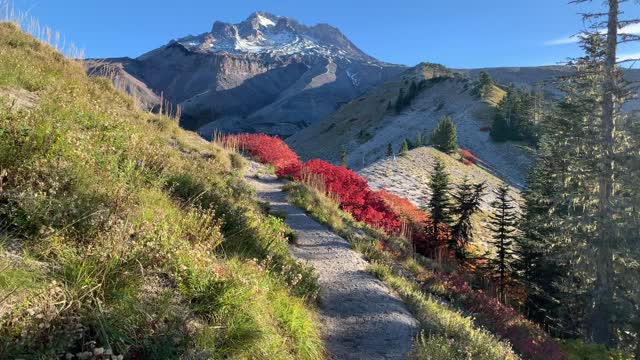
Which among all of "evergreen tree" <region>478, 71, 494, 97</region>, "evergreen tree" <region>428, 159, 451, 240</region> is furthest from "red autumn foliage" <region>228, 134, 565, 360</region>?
"evergreen tree" <region>478, 71, 494, 97</region>

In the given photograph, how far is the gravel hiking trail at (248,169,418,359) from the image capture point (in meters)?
5.14

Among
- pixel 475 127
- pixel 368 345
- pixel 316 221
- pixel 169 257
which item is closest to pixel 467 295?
pixel 316 221

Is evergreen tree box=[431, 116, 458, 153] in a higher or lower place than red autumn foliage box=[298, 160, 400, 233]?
higher

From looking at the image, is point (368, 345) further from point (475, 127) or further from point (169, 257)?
point (475, 127)

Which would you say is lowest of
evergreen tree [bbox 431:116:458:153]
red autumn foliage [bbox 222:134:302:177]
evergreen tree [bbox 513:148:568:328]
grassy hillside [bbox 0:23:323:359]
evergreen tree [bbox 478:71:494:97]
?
evergreen tree [bbox 513:148:568:328]

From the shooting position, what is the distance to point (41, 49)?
1135 centimetres

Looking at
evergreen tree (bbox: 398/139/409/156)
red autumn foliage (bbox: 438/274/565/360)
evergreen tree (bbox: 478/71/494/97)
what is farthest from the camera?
evergreen tree (bbox: 478/71/494/97)

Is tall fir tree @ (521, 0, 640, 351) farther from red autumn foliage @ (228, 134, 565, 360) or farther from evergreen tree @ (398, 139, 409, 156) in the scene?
evergreen tree @ (398, 139, 409, 156)

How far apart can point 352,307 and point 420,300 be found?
1598mm

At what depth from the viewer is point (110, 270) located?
293 cm

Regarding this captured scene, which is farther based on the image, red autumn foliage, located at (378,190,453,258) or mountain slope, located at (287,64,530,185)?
mountain slope, located at (287,64,530,185)

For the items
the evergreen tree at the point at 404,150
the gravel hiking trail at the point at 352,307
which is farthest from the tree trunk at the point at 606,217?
the evergreen tree at the point at 404,150

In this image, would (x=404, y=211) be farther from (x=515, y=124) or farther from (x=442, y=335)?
(x=515, y=124)

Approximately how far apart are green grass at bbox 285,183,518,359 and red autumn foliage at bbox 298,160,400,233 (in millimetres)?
2049
